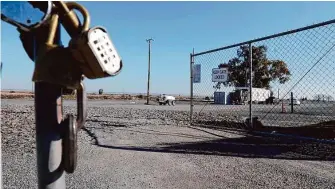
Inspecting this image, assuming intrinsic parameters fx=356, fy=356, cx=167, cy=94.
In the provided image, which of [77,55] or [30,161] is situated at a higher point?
[77,55]

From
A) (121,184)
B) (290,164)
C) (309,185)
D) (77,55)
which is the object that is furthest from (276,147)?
(77,55)

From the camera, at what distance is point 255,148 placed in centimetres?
635

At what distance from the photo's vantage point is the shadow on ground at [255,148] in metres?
5.71

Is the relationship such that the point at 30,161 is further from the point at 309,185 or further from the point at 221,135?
the point at 221,135

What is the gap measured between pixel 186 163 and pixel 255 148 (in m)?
1.82

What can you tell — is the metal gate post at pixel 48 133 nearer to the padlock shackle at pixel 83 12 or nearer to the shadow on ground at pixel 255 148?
the padlock shackle at pixel 83 12

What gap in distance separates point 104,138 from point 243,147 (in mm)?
3003

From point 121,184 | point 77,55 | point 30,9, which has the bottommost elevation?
point 121,184

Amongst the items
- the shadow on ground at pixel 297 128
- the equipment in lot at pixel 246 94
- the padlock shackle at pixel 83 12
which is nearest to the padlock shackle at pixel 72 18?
the padlock shackle at pixel 83 12

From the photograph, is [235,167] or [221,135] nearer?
[235,167]

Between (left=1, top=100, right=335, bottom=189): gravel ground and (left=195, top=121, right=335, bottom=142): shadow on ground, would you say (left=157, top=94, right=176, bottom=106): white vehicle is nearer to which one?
(left=195, top=121, right=335, bottom=142): shadow on ground

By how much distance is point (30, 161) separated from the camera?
5246 millimetres

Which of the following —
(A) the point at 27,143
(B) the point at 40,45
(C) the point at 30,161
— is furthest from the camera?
(A) the point at 27,143

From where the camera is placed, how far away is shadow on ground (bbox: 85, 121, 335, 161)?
5.71m
